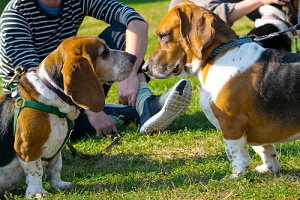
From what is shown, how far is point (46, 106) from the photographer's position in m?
4.05

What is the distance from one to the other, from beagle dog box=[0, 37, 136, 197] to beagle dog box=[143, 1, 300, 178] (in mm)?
658

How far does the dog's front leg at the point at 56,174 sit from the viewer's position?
4380 mm

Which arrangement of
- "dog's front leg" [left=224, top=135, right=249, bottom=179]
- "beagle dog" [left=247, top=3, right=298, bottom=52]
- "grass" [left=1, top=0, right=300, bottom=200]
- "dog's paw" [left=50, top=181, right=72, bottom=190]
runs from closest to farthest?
"grass" [left=1, top=0, right=300, bottom=200], "dog's front leg" [left=224, top=135, right=249, bottom=179], "dog's paw" [left=50, top=181, right=72, bottom=190], "beagle dog" [left=247, top=3, right=298, bottom=52]

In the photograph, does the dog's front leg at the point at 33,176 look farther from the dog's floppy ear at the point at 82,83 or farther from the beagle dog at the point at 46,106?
the dog's floppy ear at the point at 82,83

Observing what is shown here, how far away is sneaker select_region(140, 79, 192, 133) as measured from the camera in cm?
526

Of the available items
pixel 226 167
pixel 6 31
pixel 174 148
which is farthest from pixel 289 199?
pixel 6 31

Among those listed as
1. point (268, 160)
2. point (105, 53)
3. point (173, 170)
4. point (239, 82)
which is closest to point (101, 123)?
point (173, 170)

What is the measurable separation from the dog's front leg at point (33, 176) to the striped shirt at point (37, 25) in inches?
43.7

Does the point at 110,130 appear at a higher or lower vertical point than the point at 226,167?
lower

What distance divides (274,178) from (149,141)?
1.59 meters

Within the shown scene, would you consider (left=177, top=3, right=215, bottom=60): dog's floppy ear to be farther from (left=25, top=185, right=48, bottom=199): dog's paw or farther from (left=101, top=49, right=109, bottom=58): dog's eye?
(left=25, top=185, right=48, bottom=199): dog's paw

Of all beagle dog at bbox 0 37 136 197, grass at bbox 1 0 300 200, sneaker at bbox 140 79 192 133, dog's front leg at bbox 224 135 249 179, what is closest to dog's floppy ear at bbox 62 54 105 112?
Answer: beagle dog at bbox 0 37 136 197

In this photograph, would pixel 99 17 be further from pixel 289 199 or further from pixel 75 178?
Result: pixel 289 199

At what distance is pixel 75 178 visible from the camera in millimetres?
4648
